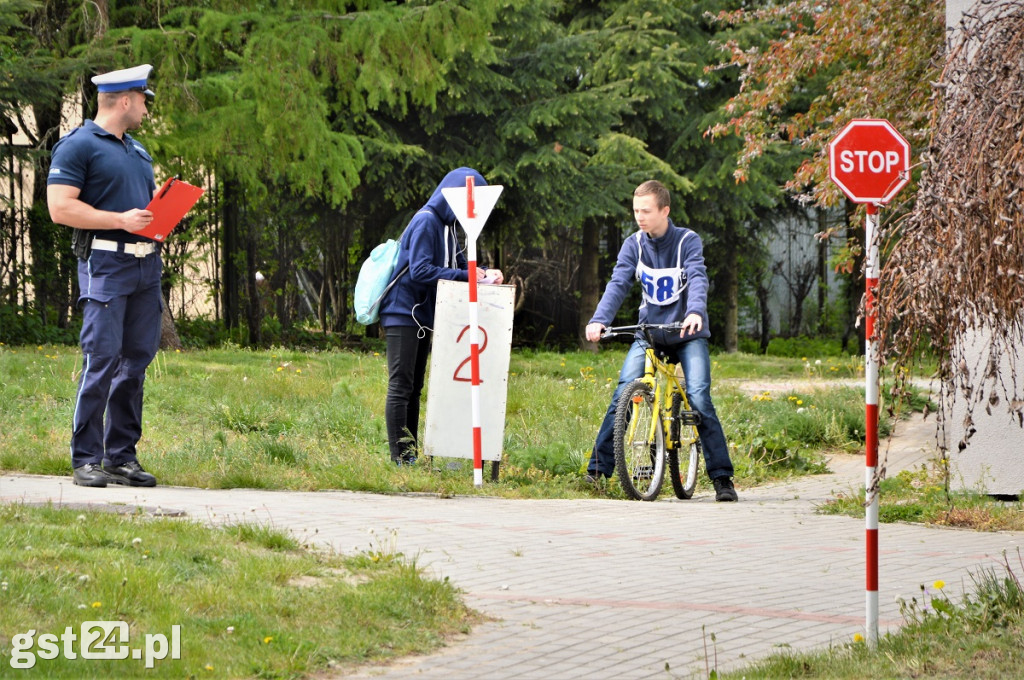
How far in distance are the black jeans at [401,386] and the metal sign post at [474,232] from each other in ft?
1.63

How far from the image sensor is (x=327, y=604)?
5250 millimetres

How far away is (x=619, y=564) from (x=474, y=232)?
3.23 metres

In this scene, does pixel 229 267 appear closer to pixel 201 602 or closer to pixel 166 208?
pixel 166 208

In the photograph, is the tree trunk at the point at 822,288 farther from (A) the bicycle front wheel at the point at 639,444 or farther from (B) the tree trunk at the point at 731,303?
(A) the bicycle front wheel at the point at 639,444

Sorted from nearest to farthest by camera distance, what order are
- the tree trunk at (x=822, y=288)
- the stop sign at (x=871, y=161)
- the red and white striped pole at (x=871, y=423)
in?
the red and white striped pole at (x=871, y=423)
the stop sign at (x=871, y=161)
the tree trunk at (x=822, y=288)

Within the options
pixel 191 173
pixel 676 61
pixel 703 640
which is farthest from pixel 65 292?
pixel 703 640

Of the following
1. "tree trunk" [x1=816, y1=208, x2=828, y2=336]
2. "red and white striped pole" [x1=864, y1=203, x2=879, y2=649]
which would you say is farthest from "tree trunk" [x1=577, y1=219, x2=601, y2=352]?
"red and white striped pole" [x1=864, y1=203, x2=879, y2=649]

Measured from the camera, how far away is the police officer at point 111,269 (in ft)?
26.5

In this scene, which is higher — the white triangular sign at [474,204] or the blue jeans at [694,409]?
the white triangular sign at [474,204]

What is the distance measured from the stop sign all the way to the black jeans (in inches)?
119

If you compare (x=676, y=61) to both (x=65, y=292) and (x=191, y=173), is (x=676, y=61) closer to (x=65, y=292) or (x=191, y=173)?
(x=191, y=173)

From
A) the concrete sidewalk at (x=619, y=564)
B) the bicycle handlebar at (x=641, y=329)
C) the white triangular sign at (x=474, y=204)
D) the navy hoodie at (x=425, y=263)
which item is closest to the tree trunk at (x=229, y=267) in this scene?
the navy hoodie at (x=425, y=263)

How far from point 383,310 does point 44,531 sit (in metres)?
3.84

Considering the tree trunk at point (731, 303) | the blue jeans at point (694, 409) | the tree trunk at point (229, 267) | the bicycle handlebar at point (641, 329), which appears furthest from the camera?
the tree trunk at point (731, 303)
